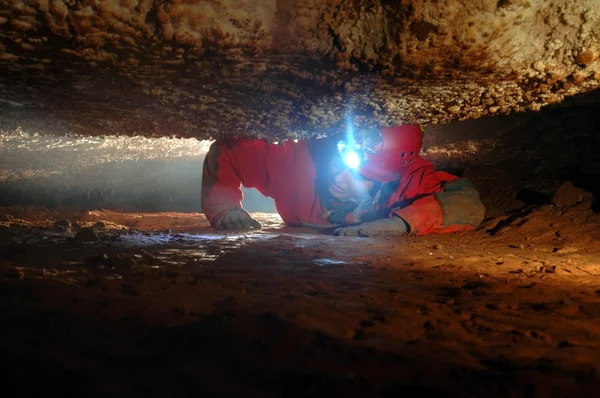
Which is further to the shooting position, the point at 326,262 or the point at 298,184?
the point at 298,184

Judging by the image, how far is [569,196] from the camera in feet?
11.1

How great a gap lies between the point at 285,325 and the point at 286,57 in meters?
1.06

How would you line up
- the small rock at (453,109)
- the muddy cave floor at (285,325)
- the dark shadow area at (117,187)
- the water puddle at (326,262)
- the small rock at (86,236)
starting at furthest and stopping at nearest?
the dark shadow area at (117,187), the small rock at (453,109), the small rock at (86,236), the water puddle at (326,262), the muddy cave floor at (285,325)

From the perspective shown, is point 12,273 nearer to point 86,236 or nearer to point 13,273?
point 13,273

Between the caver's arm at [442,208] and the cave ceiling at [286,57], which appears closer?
the cave ceiling at [286,57]

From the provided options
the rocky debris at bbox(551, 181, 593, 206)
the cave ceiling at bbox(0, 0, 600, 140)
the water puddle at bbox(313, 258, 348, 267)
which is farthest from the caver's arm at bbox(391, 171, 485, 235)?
the water puddle at bbox(313, 258, 348, 267)

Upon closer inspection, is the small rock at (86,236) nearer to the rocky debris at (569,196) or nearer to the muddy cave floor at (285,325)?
the muddy cave floor at (285,325)

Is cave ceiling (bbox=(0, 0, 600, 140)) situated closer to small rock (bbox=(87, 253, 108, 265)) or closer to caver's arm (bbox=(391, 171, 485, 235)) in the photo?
small rock (bbox=(87, 253, 108, 265))

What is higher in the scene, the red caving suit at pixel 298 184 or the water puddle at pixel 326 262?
the red caving suit at pixel 298 184

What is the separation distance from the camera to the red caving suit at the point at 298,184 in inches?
128

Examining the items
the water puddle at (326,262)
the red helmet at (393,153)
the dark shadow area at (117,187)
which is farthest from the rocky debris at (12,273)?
the dark shadow area at (117,187)

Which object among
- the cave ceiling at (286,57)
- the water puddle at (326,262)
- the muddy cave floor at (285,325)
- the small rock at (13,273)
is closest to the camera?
the muddy cave floor at (285,325)

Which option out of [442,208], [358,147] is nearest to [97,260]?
[358,147]

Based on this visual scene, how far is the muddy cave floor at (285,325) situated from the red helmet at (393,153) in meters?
1.36
